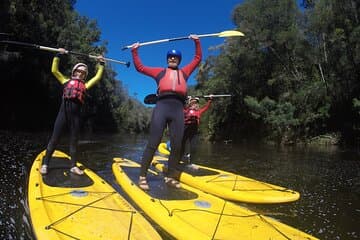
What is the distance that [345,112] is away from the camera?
2609 cm

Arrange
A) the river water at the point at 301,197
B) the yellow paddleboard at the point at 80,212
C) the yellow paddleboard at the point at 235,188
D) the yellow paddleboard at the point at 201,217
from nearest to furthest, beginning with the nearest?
the yellow paddleboard at the point at 80,212
the yellow paddleboard at the point at 201,217
the river water at the point at 301,197
the yellow paddleboard at the point at 235,188

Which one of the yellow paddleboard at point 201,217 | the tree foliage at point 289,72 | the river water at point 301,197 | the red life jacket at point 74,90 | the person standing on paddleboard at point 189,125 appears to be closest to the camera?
the yellow paddleboard at point 201,217

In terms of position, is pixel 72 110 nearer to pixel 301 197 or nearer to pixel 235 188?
pixel 235 188

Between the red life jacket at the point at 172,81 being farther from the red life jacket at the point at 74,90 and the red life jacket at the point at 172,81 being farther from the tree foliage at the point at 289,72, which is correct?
the tree foliage at the point at 289,72

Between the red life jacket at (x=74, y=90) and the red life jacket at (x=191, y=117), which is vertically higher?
the red life jacket at (x=74, y=90)

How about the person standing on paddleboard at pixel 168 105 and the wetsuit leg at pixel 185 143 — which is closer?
the person standing on paddleboard at pixel 168 105

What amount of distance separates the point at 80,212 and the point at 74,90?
244 cm

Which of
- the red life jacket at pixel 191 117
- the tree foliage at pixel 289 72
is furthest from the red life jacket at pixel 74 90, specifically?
the tree foliage at pixel 289 72

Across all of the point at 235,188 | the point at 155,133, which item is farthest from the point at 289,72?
the point at 155,133

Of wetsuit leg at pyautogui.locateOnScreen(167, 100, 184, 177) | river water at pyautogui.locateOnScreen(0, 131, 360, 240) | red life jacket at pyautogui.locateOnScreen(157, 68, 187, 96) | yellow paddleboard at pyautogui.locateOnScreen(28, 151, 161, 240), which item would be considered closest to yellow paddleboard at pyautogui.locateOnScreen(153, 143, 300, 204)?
river water at pyautogui.locateOnScreen(0, 131, 360, 240)

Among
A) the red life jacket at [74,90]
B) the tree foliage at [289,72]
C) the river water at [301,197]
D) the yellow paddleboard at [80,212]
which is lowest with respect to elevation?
the river water at [301,197]

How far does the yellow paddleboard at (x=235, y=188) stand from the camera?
221 inches

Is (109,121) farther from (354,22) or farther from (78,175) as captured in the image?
(78,175)

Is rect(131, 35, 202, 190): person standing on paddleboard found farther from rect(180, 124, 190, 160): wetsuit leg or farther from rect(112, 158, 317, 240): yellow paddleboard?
rect(180, 124, 190, 160): wetsuit leg
